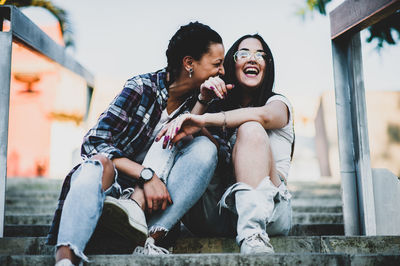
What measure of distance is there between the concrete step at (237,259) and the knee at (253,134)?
62 centimetres

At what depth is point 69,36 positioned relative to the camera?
7.63 m

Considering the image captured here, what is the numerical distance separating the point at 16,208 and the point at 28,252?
2017 millimetres

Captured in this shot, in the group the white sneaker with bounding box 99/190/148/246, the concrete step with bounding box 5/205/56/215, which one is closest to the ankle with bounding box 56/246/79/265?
the white sneaker with bounding box 99/190/148/246

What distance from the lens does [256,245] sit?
1.87 meters

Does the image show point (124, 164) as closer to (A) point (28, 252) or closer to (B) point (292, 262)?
(A) point (28, 252)

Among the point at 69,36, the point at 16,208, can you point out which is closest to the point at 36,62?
the point at 69,36

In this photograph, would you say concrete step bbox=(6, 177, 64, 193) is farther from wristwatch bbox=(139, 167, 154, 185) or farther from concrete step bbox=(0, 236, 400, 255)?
wristwatch bbox=(139, 167, 154, 185)

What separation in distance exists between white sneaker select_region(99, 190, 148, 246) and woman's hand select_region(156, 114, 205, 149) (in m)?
0.37

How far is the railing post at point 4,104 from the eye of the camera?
228 cm

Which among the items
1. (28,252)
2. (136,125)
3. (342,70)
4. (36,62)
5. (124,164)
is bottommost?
(28,252)

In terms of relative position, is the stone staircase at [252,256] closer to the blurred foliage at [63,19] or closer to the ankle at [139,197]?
the ankle at [139,197]

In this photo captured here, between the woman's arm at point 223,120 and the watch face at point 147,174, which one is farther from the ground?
the woman's arm at point 223,120

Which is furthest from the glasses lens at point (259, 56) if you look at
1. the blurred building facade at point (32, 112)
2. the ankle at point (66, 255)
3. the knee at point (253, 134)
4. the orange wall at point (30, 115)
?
the orange wall at point (30, 115)

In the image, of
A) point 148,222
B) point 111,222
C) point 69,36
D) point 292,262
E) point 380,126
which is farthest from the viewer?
point 380,126
